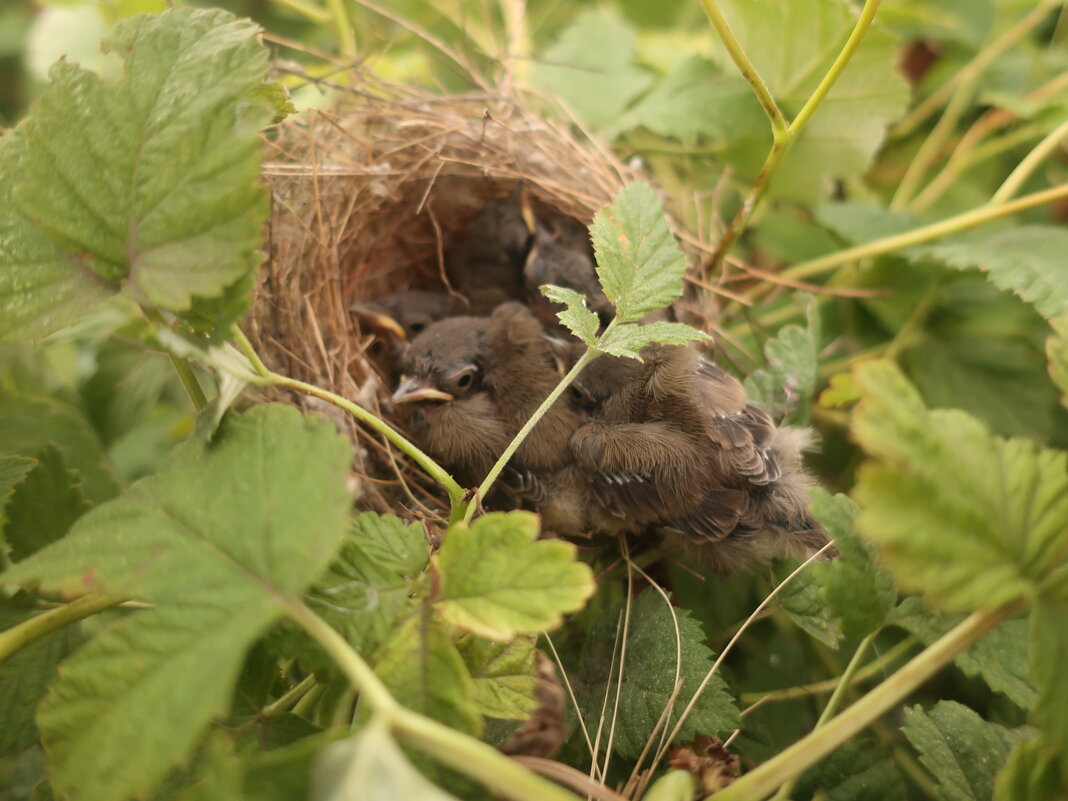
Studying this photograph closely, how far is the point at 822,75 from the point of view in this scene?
118 centimetres

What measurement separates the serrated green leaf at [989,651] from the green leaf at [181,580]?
22.7 inches

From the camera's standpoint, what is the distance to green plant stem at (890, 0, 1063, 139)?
144cm

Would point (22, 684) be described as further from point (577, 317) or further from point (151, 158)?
point (577, 317)

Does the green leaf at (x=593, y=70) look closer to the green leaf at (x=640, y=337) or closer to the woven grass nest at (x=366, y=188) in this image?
the woven grass nest at (x=366, y=188)

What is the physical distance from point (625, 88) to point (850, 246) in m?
0.51

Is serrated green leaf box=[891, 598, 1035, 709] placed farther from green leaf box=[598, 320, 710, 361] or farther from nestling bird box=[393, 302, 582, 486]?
nestling bird box=[393, 302, 582, 486]

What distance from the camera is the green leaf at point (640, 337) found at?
757 mm

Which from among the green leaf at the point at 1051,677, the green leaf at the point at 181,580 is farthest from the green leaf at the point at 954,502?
the green leaf at the point at 181,580

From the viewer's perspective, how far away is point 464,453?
120 cm

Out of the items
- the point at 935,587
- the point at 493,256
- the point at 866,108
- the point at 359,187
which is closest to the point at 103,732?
the point at 935,587

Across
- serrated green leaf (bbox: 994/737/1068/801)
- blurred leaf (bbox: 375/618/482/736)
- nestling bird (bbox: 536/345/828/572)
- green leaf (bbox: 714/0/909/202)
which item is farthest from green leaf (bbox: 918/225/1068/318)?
blurred leaf (bbox: 375/618/482/736)

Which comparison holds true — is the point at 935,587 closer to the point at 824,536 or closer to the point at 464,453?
the point at 824,536

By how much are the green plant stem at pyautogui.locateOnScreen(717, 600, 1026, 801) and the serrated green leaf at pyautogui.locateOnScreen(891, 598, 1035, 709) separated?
0.49 feet

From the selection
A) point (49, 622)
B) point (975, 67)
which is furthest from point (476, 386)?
point (975, 67)
